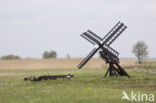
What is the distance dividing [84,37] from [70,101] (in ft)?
76.0

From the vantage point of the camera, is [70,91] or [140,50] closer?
[70,91]

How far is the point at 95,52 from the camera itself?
39812 mm

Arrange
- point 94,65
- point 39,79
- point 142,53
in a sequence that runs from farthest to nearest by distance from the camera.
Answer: point 142,53
point 94,65
point 39,79

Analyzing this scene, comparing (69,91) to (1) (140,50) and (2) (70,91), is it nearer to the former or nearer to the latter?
(2) (70,91)

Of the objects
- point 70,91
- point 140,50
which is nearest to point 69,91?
point 70,91

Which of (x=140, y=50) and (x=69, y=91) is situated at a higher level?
(x=140, y=50)

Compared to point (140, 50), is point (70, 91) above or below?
below

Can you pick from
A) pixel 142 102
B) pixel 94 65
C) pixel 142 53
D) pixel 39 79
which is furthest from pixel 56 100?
pixel 142 53

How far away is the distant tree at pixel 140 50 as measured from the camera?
119 m

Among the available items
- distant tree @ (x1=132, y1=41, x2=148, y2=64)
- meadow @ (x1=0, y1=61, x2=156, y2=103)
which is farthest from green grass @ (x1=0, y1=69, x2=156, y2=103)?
distant tree @ (x1=132, y1=41, x2=148, y2=64)

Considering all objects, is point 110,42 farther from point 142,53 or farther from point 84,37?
point 142,53

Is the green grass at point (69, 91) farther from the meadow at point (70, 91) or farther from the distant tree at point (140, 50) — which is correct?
the distant tree at point (140, 50)

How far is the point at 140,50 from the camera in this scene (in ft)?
396

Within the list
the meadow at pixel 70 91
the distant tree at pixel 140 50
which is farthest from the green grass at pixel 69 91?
the distant tree at pixel 140 50
